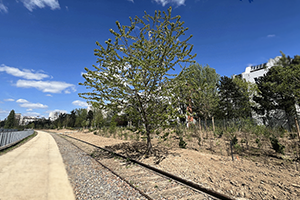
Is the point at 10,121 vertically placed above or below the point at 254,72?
below

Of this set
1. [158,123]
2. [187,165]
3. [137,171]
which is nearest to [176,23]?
[158,123]

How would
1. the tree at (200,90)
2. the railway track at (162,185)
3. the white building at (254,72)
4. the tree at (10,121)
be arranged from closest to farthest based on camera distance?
the railway track at (162,185) < the tree at (200,90) < the white building at (254,72) < the tree at (10,121)

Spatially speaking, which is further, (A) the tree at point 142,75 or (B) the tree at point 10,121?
(B) the tree at point 10,121

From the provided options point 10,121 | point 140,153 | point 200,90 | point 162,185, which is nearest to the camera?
point 162,185

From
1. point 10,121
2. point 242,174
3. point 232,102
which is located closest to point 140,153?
point 242,174

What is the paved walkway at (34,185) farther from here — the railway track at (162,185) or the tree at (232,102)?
the tree at (232,102)

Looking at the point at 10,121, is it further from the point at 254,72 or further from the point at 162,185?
the point at 254,72

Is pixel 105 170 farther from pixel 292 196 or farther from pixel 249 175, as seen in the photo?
pixel 292 196

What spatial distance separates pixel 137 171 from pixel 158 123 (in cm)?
252

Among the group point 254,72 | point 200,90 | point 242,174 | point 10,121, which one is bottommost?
point 242,174

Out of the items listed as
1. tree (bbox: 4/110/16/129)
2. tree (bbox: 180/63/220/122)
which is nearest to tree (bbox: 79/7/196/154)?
tree (bbox: 180/63/220/122)

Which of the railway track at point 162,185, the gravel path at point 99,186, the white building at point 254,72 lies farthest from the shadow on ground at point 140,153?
the white building at point 254,72

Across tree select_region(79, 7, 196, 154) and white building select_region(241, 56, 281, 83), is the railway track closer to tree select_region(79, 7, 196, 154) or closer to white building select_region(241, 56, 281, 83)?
tree select_region(79, 7, 196, 154)

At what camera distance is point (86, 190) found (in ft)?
13.7
